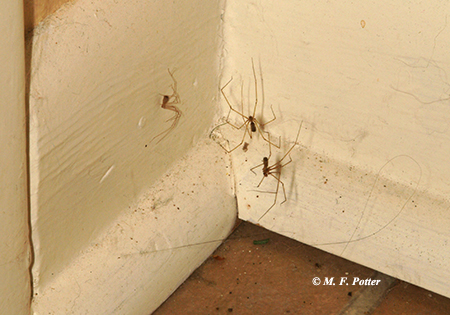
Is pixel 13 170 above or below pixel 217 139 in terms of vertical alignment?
above

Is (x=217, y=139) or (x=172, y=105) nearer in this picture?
(x=172, y=105)

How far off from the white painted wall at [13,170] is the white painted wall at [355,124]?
2.12 feet

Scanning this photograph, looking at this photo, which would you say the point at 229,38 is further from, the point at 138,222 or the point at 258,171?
the point at 138,222

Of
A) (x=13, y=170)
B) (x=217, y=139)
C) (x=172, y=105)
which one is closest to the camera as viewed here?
(x=13, y=170)

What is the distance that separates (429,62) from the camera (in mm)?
1208

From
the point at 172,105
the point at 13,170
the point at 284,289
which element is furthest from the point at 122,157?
the point at 284,289

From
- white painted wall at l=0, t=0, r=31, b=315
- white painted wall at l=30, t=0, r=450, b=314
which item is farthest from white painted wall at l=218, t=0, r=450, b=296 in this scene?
white painted wall at l=0, t=0, r=31, b=315

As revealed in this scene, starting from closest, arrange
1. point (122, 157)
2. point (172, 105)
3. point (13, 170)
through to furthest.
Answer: point (13, 170)
point (122, 157)
point (172, 105)

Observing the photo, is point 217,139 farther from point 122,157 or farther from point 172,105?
point 122,157

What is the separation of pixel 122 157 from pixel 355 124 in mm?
572

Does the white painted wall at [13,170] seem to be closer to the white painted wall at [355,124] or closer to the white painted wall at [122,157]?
the white painted wall at [122,157]

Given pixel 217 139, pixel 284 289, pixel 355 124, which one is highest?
pixel 355 124

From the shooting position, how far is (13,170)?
1.00 metres

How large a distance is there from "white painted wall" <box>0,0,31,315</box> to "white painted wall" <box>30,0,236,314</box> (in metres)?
0.03
